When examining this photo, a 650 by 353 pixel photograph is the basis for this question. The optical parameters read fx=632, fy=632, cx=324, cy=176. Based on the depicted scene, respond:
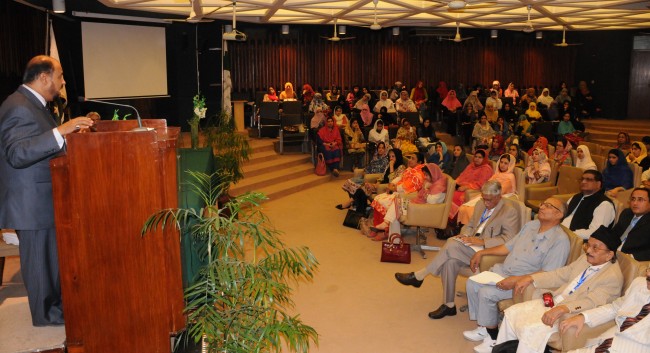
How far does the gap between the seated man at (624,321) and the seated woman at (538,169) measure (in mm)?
4993

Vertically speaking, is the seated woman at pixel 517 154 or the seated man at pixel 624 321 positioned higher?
the seated woman at pixel 517 154

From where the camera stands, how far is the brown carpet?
5188mm

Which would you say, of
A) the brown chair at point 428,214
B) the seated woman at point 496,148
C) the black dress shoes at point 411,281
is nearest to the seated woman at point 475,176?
the brown chair at point 428,214

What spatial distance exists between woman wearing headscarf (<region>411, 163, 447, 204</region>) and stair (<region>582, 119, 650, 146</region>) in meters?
10.2

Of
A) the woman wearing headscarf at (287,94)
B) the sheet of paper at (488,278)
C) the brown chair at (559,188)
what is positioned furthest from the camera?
the woman wearing headscarf at (287,94)

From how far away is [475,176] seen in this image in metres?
8.65

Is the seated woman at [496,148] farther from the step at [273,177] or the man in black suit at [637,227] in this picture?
the man in black suit at [637,227]

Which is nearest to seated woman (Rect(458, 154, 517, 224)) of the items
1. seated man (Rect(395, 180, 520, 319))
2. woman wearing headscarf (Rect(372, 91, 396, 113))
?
seated man (Rect(395, 180, 520, 319))

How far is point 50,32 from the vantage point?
9844 mm

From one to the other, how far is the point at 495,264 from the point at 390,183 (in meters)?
3.48

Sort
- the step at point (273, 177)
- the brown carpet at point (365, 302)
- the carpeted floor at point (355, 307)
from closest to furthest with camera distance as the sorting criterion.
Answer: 1. the carpeted floor at point (355, 307)
2. the brown carpet at point (365, 302)
3. the step at point (273, 177)

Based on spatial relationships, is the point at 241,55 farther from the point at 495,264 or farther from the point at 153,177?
the point at 153,177

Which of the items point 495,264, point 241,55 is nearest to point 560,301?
point 495,264

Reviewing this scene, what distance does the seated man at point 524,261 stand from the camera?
4.92m
